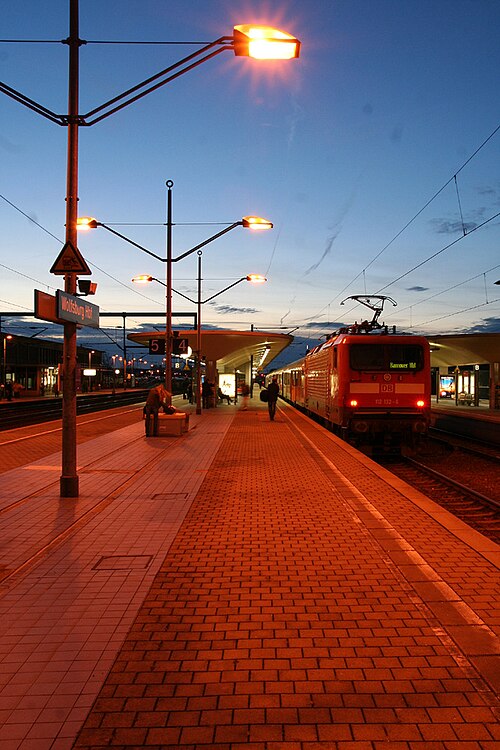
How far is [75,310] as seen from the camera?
858cm

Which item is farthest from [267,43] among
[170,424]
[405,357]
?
[170,424]

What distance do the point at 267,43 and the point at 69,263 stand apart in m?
3.67

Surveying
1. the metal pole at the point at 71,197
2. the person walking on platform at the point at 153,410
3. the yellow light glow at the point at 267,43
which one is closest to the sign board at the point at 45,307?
the metal pole at the point at 71,197

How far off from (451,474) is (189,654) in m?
11.5

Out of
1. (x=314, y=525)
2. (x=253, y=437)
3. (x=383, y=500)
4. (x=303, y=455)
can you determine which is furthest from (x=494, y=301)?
(x=314, y=525)

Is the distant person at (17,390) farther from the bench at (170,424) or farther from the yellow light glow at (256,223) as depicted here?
the yellow light glow at (256,223)

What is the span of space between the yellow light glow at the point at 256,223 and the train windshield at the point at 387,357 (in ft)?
12.1

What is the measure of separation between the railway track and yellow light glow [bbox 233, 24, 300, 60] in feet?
21.1

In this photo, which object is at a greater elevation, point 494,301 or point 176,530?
point 494,301

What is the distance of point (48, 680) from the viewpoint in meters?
3.66

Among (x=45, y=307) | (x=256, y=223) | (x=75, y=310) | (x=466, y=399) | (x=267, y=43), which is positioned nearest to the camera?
(x=267, y=43)

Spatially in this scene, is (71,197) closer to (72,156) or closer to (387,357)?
(72,156)

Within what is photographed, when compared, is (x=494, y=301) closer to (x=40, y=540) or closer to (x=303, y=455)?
(x=303, y=455)

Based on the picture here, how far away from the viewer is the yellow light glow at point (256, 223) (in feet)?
52.4
